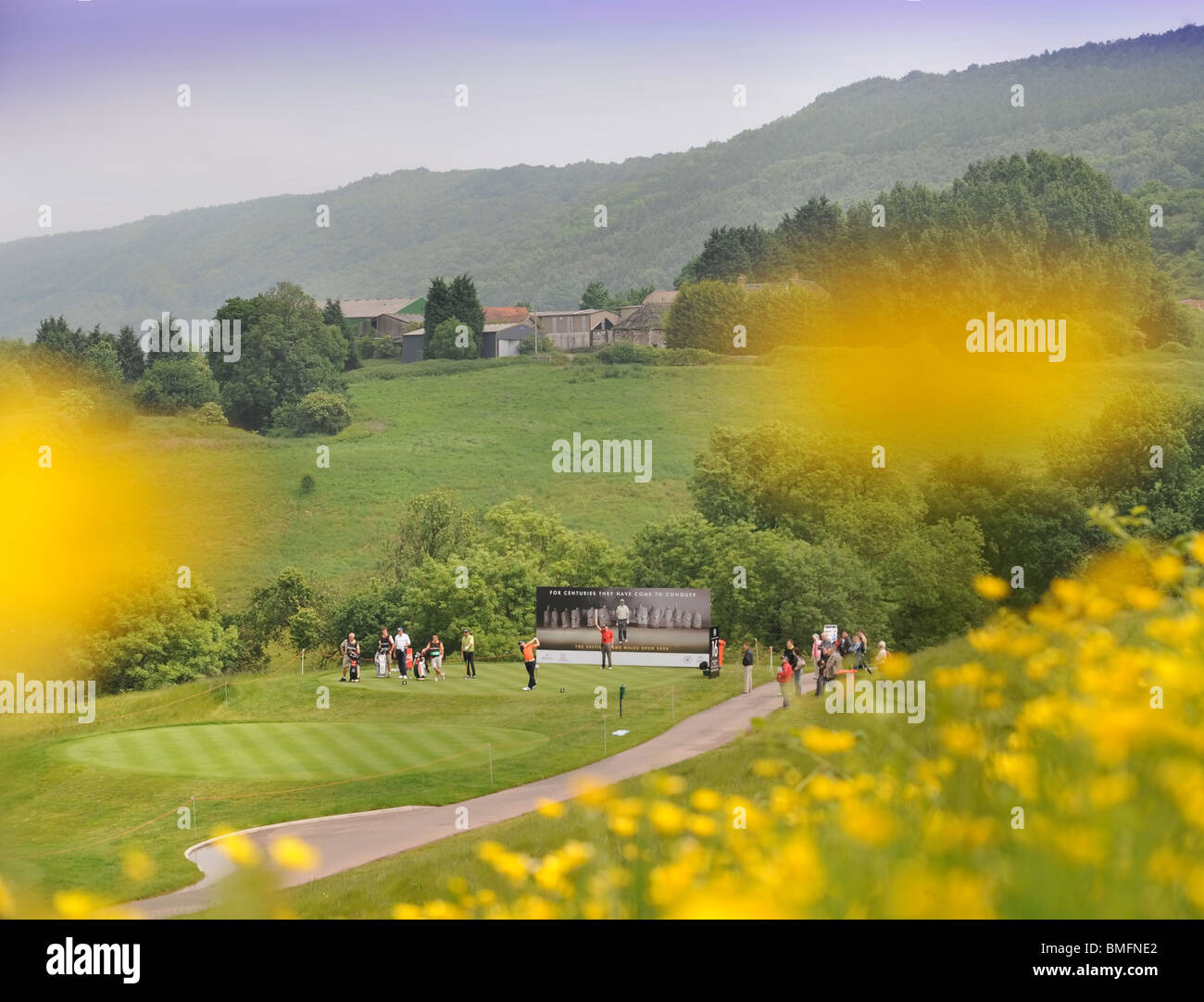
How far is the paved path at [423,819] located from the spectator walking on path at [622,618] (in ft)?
20.3

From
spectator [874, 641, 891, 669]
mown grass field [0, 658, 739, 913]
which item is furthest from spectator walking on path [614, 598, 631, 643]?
spectator [874, 641, 891, 669]

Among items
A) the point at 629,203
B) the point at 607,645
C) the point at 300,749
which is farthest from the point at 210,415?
the point at 629,203

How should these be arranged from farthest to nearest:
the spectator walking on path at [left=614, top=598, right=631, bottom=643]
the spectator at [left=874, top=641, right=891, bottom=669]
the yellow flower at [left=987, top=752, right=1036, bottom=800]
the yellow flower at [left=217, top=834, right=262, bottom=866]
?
1. the spectator walking on path at [left=614, top=598, right=631, bottom=643]
2. the spectator at [left=874, top=641, right=891, bottom=669]
3. the yellow flower at [left=987, top=752, right=1036, bottom=800]
4. the yellow flower at [left=217, top=834, right=262, bottom=866]

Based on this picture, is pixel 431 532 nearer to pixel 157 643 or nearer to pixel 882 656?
pixel 157 643

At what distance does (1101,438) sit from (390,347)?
2004 inches

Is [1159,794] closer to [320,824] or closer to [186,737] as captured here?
[320,824]

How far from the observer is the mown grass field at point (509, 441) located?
176 feet

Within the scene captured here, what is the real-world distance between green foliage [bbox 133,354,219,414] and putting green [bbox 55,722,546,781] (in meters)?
49.1

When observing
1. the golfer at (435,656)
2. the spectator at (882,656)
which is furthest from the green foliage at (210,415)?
the spectator at (882,656)

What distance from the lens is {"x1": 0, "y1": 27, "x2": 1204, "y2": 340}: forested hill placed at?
86.6m

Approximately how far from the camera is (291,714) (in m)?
26.2

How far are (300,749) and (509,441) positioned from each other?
139ft

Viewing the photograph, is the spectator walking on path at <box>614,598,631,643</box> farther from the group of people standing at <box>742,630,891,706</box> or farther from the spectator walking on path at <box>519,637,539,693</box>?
the group of people standing at <box>742,630,891,706</box>

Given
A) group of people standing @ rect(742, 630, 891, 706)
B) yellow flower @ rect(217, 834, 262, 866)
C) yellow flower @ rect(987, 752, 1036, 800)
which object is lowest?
group of people standing @ rect(742, 630, 891, 706)
